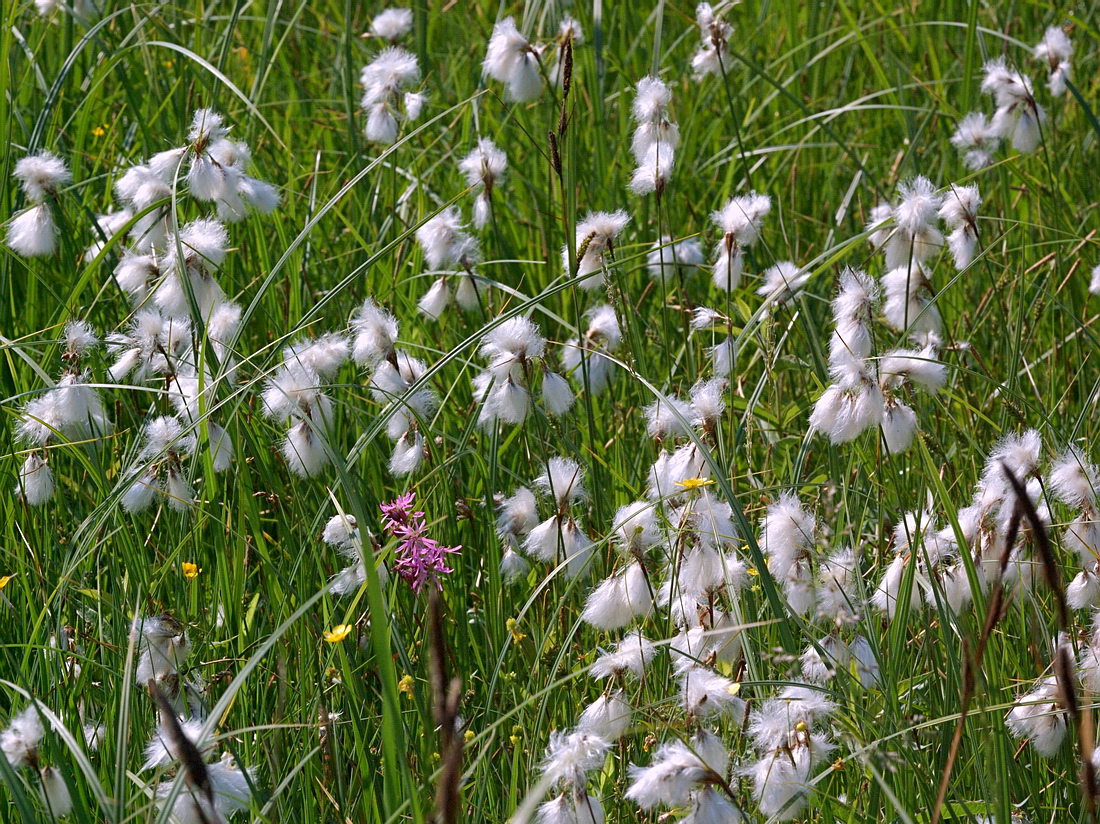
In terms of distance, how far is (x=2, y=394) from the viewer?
9.14 ft

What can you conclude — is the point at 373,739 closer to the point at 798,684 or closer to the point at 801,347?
the point at 798,684

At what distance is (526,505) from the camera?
2256mm

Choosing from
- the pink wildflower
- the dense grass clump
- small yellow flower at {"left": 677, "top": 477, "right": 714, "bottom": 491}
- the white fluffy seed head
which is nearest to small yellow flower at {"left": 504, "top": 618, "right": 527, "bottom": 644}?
the dense grass clump

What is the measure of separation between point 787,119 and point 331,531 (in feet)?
9.25

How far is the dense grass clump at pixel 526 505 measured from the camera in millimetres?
1660

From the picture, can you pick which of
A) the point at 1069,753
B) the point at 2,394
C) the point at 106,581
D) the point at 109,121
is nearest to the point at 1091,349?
the point at 1069,753

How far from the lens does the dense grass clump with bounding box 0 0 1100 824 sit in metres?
1.66

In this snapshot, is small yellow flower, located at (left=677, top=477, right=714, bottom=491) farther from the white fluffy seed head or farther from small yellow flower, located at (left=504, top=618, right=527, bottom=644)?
the white fluffy seed head

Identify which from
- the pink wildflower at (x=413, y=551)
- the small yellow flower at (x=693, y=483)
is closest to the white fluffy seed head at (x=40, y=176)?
the pink wildflower at (x=413, y=551)

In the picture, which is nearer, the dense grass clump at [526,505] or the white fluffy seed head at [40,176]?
the dense grass clump at [526,505]

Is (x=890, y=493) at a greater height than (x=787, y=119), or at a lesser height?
lesser

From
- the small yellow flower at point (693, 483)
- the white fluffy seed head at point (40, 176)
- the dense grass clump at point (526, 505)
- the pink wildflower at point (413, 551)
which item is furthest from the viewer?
the white fluffy seed head at point (40, 176)

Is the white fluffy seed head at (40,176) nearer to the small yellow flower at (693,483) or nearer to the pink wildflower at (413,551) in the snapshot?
the pink wildflower at (413,551)

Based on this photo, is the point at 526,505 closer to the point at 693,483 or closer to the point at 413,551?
the point at 413,551
